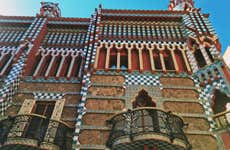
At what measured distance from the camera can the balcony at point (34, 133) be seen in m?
5.74

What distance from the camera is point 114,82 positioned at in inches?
312

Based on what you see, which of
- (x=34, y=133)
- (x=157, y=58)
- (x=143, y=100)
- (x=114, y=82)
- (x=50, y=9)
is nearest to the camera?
(x=34, y=133)

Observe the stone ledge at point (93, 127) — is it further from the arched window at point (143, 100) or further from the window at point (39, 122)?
the arched window at point (143, 100)

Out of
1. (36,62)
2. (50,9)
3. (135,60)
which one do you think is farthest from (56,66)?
(50,9)

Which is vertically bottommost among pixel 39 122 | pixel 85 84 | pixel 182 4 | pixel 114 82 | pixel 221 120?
pixel 39 122

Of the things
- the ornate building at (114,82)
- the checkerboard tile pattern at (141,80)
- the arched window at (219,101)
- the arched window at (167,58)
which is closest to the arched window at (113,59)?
the ornate building at (114,82)

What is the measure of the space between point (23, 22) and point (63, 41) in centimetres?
211

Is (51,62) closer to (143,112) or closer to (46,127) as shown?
(46,127)

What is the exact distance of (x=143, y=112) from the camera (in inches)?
246

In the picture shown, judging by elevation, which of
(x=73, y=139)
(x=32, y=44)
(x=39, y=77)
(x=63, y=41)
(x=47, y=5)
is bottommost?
(x=73, y=139)

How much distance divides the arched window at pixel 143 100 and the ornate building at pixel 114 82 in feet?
0.10

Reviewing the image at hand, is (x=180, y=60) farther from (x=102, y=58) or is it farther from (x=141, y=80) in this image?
(x=102, y=58)

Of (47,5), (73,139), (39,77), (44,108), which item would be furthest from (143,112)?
(47,5)

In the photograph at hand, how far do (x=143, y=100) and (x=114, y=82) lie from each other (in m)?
1.07
